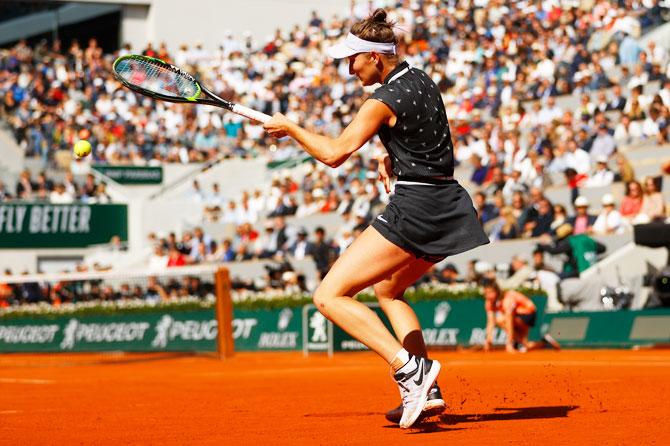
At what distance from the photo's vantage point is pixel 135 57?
8680 mm

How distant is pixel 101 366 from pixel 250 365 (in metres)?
3.17

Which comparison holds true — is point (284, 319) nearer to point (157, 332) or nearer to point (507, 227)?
point (157, 332)

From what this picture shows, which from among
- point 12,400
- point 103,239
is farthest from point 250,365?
point 103,239

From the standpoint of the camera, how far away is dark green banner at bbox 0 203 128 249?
31438 millimetres

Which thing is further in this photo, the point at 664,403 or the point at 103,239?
the point at 103,239

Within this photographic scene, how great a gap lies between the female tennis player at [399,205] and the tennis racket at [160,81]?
119cm

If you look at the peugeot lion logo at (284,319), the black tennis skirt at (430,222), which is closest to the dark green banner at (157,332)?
the peugeot lion logo at (284,319)

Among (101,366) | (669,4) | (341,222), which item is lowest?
(101,366)

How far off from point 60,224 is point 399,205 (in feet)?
85.6

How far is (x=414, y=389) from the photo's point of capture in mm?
6887

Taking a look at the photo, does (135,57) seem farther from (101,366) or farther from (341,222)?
(341,222)

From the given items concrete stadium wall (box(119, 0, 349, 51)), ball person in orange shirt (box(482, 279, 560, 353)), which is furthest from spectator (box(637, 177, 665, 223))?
concrete stadium wall (box(119, 0, 349, 51))

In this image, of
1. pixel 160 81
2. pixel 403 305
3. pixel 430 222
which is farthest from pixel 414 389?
pixel 160 81

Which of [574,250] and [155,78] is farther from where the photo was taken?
[574,250]
